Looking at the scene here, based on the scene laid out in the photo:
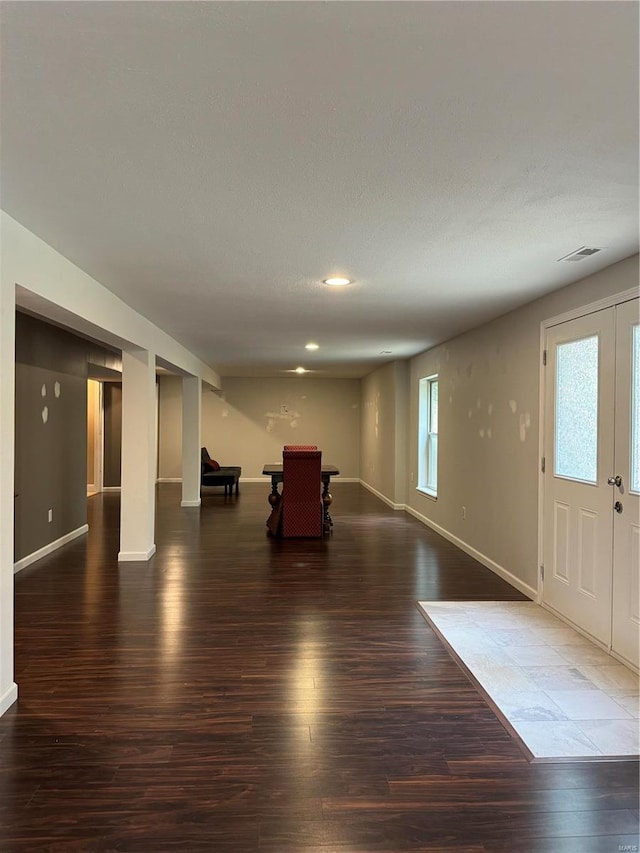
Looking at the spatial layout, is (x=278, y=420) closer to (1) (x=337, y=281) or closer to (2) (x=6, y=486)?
(1) (x=337, y=281)

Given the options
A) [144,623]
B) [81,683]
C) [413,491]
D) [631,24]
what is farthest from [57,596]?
[413,491]

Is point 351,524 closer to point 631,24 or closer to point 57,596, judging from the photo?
point 57,596

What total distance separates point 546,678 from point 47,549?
4.91 meters

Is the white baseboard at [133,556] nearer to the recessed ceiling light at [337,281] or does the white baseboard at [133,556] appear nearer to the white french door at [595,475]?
the recessed ceiling light at [337,281]

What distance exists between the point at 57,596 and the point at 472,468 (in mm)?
4011

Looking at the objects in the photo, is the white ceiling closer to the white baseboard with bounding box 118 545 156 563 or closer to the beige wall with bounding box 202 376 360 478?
the white baseboard with bounding box 118 545 156 563

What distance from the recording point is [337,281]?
12.7ft

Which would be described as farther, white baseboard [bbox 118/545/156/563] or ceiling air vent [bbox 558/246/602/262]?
white baseboard [bbox 118/545/156/563]

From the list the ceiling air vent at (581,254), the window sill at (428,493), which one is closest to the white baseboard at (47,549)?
the window sill at (428,493)

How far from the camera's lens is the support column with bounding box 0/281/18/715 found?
266 centimetres

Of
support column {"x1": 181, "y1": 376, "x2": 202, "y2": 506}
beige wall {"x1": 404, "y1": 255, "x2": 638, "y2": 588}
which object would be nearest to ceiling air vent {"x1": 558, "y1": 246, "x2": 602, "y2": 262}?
beige wall {"x1": 404, "y1": 255, "x2": 638, "y2": 588}

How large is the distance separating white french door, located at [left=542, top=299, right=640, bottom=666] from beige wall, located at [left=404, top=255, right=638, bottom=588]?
199mm

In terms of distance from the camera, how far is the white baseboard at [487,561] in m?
4.65

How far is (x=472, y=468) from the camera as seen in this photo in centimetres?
604
